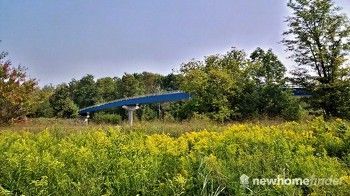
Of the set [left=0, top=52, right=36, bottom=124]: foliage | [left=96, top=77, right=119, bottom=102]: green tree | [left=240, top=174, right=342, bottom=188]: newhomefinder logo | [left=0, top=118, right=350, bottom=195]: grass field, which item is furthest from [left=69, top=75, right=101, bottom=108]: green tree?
[left=240, top=174, right=342, bottom=188]: newhomefinder logo

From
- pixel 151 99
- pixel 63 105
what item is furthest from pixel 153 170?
pixel 63 105

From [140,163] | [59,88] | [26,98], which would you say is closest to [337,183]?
[140,163]

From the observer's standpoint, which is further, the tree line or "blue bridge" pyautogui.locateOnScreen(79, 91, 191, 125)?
"blue bridge" pyautogui.locateOnScreen(79, 91, 191, 125)

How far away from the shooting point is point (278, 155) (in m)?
3.53

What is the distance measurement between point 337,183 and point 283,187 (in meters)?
0.34

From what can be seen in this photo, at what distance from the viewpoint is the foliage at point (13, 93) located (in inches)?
645

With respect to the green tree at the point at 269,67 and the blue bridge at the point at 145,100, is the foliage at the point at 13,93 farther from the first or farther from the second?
the blue bridge at the point at 145,100

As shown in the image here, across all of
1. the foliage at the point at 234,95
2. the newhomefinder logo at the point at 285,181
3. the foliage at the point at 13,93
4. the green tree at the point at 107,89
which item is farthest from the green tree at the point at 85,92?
the newhomefinder logo at the point at 285,181

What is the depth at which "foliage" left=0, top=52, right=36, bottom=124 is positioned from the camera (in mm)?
16375

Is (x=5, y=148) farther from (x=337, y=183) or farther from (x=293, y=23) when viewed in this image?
(x=293, y=23)

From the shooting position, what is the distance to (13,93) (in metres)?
16.8

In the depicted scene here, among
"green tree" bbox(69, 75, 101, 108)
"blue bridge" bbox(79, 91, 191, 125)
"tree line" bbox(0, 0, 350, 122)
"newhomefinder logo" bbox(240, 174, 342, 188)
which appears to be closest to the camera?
"newhomefinder logo" bbox(240, 174, 342, 188)

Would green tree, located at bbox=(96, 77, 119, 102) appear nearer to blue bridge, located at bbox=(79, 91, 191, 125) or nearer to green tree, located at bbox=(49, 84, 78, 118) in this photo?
green tree, located at bbox=(49, 84, 78, 118)

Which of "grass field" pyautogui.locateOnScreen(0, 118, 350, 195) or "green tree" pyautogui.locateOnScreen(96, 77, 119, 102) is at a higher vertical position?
"green tree" pyautogui.locateOnScreen(96, 77, 119, 102)
